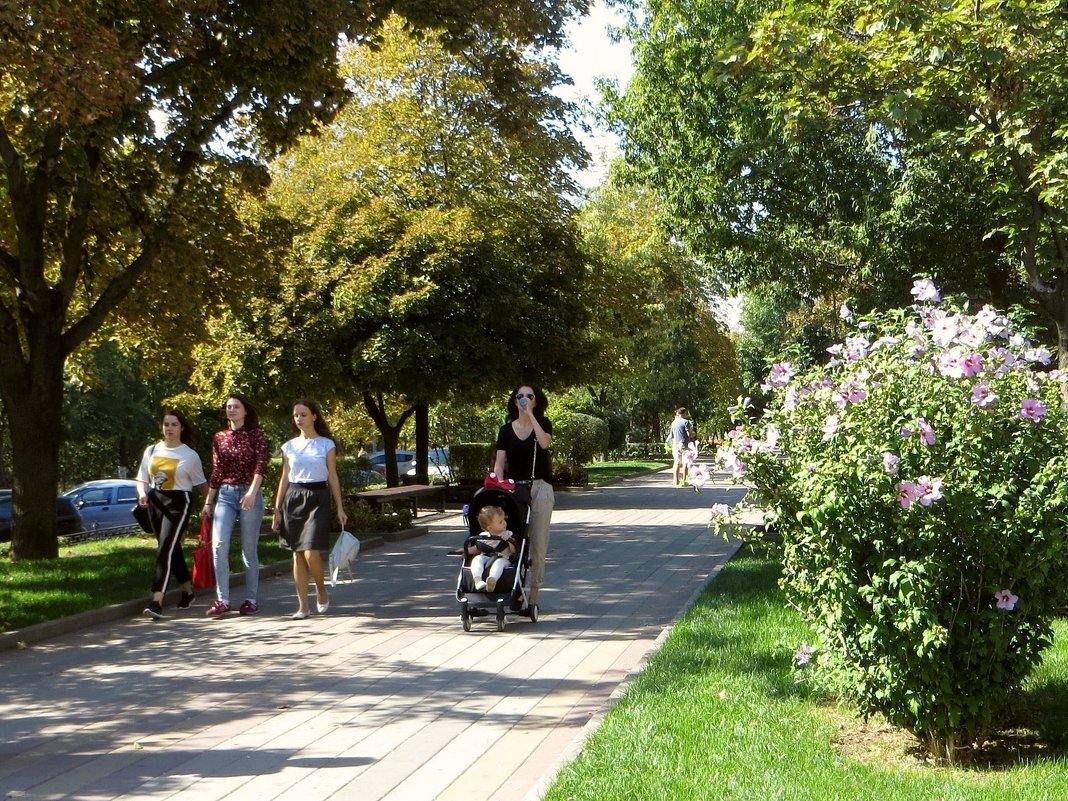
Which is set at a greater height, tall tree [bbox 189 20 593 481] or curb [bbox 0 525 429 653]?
tall tree [bbox 189 20 593 481]

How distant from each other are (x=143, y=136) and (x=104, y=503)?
2005 cm

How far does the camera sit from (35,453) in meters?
15.5

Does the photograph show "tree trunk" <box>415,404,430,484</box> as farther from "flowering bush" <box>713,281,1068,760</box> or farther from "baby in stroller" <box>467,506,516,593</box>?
"flowering bush" <box>713,281,1068,760</box>

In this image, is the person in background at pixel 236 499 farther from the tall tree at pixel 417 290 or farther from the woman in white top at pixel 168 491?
the tall tree at pixel 417 290

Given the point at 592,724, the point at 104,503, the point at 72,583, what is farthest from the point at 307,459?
the point at 104,503

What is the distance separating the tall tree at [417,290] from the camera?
25.4 metres

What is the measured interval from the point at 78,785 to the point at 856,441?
13.4ft

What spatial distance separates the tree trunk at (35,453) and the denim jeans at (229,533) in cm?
505

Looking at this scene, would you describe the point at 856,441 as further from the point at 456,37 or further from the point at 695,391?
the point at 695,391

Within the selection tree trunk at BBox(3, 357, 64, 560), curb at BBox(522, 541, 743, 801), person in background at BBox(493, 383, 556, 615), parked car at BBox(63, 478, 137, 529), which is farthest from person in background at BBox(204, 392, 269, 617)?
parked car at BBox(63, 478, 137, 529)

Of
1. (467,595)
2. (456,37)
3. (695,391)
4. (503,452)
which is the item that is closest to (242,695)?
(467,595)

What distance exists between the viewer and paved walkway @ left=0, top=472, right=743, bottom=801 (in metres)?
5.86

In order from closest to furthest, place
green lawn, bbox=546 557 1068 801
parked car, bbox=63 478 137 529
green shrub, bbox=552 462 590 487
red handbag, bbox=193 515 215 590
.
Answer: green lawn, bbox=546 557 1068 801, red handbag, bbox=193 515 215 590, parked car, bbox=63 478 137 529, green shrub, bbox=552 462 590 487

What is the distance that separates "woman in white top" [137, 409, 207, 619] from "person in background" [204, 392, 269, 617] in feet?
0.77
